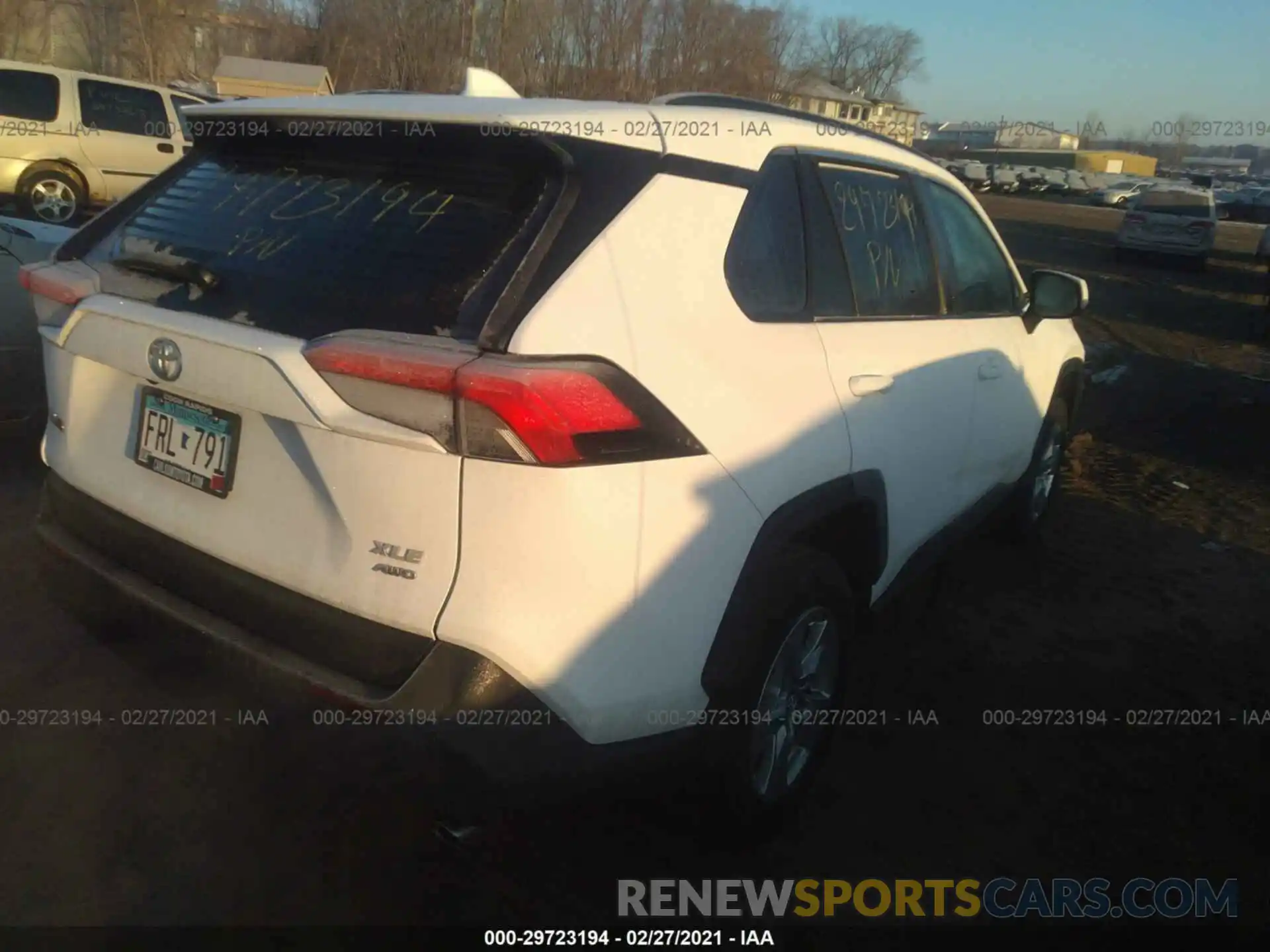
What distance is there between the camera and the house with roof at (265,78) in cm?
3826

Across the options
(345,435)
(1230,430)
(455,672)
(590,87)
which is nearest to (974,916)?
(455,672)

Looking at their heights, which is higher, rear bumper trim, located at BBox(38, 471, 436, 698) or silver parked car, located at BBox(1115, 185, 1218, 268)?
silver parked car, located at BBox(1115, 185, 1218, 268)

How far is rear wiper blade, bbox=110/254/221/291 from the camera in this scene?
7.68 ft

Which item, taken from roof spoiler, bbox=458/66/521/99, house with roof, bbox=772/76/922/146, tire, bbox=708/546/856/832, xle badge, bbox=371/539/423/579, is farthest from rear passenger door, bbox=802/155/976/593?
house with roof, bbox=772/76/922/146

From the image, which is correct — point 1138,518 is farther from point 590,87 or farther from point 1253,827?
point 590,87

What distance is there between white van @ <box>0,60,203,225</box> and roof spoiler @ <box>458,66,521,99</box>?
1091cm

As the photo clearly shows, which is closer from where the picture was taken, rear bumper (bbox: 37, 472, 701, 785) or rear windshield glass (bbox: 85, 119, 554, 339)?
rear bumper (bbox: 37, 472, 701, 785)

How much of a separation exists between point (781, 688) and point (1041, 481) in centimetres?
303

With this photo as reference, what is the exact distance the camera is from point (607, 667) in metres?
2.00

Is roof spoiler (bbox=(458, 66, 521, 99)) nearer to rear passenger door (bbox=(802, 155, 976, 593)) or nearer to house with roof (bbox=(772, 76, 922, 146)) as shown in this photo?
rear passenger door (bbox=(802, 155, 976, 593))

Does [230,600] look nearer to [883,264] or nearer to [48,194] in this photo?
[883,264]

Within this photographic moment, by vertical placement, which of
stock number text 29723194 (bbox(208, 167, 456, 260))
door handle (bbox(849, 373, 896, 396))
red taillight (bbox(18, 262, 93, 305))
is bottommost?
door handle (bbox(849, 373, 896, 396))

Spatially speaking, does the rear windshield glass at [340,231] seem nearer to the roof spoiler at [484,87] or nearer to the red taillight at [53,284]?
the red taillight at [53,284]

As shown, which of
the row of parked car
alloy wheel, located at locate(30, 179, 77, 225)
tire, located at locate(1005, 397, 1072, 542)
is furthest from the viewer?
the row of parked car
